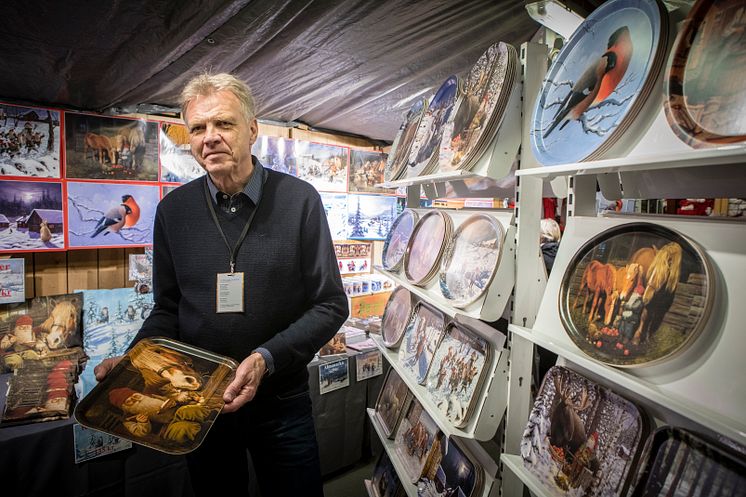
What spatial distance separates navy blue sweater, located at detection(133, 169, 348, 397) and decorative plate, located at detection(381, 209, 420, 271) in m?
0.51

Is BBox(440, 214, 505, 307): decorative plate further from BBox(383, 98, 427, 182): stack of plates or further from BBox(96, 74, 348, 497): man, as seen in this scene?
BBox(383, 98, 427, 182): stack of plates

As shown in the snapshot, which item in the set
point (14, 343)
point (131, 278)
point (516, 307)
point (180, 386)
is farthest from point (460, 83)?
point (14, 343)

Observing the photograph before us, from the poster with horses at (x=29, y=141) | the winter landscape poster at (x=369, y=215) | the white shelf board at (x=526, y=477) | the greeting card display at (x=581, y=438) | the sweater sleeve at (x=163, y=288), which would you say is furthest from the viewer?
the winter landscape poster at (x=369, y=215)

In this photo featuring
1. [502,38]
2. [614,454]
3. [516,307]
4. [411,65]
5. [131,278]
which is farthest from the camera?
[131,278]

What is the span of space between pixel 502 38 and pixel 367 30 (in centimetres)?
62

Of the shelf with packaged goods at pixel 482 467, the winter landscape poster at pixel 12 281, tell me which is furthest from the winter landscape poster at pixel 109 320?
the shelf with packaged goods at pixel 482 467

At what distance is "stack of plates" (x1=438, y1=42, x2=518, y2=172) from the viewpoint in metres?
1.22

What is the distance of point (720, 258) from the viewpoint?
73 centimetres

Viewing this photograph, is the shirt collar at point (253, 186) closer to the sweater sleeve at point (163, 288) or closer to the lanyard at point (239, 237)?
the lanyard at point (239, 237)

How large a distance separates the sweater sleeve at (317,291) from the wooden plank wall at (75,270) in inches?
74.2

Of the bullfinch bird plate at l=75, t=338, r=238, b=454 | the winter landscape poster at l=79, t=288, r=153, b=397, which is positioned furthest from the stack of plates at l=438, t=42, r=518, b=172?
the winter landscape poster at l=79, t=288, r=153, b=397

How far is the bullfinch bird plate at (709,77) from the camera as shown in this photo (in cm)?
66

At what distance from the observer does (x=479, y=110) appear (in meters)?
1.34

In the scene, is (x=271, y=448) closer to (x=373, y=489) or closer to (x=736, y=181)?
(x=373, y=489)
